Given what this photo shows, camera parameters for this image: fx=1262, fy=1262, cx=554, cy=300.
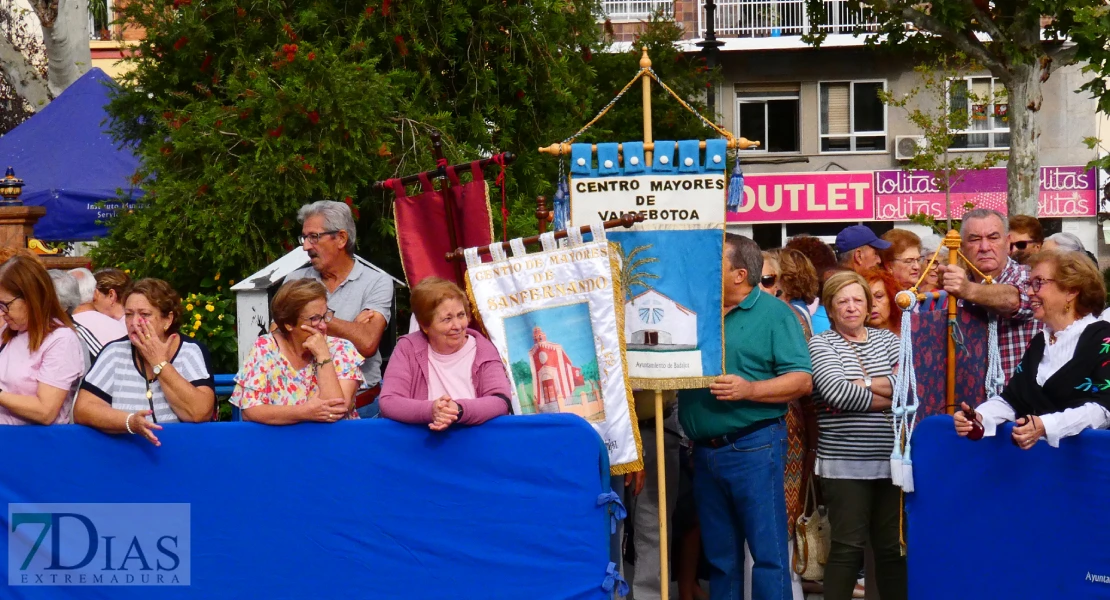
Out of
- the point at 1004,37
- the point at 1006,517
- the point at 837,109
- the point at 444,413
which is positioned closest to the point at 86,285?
the point at 444,413

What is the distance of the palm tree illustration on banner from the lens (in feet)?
18.4

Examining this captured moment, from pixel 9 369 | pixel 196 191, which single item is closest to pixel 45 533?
pixel 9 369

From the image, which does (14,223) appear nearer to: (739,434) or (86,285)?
(86,285)

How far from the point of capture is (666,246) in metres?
5.59

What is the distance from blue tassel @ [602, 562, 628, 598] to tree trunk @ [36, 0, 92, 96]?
1321 centimetres

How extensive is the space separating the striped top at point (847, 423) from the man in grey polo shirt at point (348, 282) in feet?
7.05

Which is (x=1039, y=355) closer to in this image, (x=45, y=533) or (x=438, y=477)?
(x=438, y=477)

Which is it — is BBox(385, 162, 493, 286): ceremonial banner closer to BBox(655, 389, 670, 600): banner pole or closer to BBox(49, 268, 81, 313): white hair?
BBox(655, 389, 670, 600): banner pole

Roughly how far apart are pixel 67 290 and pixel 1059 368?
16.2ft

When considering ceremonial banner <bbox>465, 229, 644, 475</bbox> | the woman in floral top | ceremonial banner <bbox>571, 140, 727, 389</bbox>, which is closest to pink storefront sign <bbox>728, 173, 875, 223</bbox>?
ceremonial banner <bbox>571, 140, 727, 389</bbox>

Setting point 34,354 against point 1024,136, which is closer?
point 34,354

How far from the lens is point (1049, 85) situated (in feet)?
83.8

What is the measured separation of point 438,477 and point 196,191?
3572 mm

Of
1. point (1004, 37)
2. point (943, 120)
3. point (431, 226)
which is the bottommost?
point (431, 226)
